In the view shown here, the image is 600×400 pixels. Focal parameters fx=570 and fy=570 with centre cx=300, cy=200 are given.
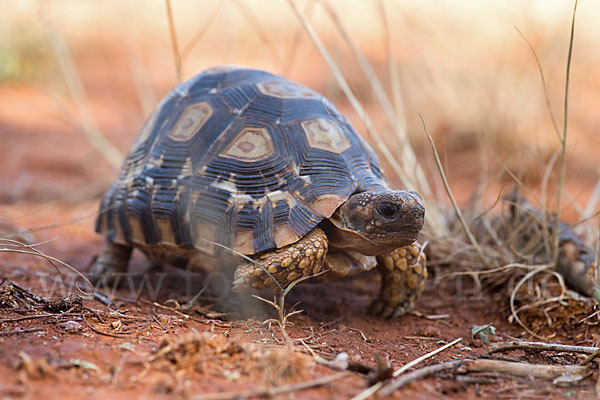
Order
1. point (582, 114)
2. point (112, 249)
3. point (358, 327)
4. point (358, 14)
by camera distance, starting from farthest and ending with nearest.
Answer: point (358, 14)
point (582, 114)
point (112, 249)
point (358, 327)

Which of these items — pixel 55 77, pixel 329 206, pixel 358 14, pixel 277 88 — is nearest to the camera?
pixel 329 206

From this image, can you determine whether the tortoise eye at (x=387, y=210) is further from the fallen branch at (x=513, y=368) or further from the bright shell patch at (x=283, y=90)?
the bright shell patch at (x=283, y=90)

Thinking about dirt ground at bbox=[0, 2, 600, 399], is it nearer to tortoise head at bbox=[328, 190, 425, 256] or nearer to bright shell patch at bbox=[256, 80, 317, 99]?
tortoise head at bbox=[328, 190, 425, 256]

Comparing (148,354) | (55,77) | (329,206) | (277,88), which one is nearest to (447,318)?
(329,206)

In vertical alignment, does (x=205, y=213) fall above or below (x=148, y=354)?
above

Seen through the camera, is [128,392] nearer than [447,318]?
Yes

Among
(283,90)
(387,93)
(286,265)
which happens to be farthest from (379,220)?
(387,93)

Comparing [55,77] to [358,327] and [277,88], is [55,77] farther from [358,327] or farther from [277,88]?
[358,327]

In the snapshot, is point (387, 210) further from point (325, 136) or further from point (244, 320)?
point (244, 320)

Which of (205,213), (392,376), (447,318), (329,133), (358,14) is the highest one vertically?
(358,14)
